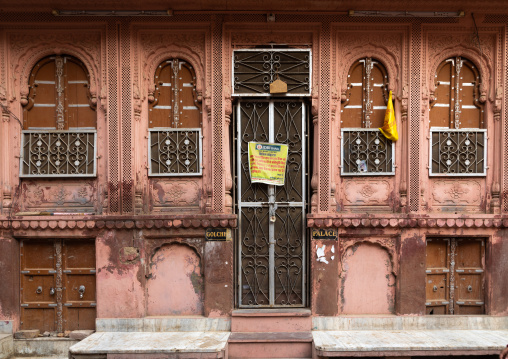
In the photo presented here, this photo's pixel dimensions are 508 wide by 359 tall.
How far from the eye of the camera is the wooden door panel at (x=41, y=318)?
240 inches

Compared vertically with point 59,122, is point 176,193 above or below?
below

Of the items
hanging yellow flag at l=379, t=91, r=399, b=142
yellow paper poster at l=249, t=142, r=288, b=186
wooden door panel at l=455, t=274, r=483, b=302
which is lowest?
wooden door panel at l=455, t=274, r=483, b=302

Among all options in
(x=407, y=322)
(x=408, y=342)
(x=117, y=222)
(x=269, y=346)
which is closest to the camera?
(x=408, y=342)

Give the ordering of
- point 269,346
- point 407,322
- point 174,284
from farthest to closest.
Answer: point 174,284 → point 407,322 → point 269,346

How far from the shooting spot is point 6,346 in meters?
5.83

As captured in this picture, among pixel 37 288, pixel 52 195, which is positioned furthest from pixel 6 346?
pixel 52 195

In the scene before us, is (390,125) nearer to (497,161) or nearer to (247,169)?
(497,161)

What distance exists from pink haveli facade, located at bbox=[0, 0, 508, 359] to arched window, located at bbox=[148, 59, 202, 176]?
26 millimetres

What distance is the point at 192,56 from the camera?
6145 mm

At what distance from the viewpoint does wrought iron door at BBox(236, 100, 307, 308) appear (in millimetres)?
6164

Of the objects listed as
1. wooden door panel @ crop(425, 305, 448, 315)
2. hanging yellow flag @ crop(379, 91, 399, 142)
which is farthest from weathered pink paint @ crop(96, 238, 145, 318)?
wooden door panel @ crop(425, 305, 448, 315)

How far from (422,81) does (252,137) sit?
315 cm

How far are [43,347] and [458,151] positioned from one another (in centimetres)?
802

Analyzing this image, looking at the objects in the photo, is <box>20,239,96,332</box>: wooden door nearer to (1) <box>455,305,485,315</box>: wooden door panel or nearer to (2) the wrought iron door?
(2) the wrought iron door
